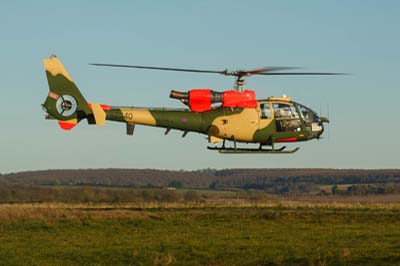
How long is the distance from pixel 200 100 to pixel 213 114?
1593 millimetres

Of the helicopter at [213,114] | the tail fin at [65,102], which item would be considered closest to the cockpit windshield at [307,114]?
the helicopter at [213,114]

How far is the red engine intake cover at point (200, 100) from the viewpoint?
4838 cm

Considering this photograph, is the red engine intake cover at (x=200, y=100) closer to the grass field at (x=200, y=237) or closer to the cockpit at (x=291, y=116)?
the cockpit at (x=291, y=116)

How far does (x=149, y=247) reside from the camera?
108 ft

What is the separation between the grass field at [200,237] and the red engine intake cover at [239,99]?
21.1 ft

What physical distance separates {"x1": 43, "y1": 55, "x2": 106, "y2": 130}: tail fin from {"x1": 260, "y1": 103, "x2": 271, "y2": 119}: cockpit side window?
963cm

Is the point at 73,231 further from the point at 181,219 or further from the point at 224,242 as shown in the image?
the point at 224,242

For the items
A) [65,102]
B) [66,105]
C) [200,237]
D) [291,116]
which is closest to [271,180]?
[291,116]

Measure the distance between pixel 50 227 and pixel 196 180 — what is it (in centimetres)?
15032

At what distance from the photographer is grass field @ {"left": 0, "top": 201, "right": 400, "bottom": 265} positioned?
2945cm

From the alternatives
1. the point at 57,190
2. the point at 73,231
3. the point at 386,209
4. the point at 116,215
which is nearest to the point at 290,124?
the point at 386,209

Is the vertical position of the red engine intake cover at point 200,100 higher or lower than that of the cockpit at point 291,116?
higher

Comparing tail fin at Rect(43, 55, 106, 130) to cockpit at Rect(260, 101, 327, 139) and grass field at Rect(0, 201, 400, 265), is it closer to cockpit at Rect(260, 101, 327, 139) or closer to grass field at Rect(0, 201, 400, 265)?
grass field at Rect(0, 201, 400, 265)

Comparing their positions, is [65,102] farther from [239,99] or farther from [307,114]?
[307,114]
